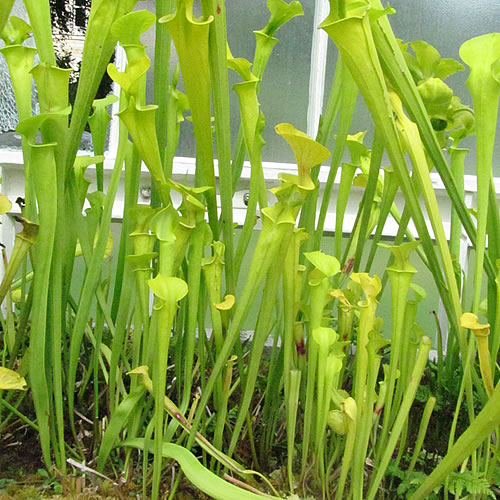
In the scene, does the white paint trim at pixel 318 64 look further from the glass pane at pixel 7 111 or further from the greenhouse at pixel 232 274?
the greenhouse at pixel 232 274

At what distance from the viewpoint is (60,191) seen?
1.16 ft

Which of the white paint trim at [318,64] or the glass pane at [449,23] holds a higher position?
the glass pane at [449,23]

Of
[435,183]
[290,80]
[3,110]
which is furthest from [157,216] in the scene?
[3,110]

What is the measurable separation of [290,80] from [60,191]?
4.88 ft

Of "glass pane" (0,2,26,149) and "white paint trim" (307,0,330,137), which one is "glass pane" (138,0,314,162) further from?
"glass pane" (0,2,26,149)

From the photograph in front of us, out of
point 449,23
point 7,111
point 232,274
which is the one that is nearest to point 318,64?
point 449,23

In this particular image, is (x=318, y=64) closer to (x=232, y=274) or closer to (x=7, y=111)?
(x=7, y=111)

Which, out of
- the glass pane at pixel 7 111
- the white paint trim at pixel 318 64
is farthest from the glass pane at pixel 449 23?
the glass pane at pixel 7 111

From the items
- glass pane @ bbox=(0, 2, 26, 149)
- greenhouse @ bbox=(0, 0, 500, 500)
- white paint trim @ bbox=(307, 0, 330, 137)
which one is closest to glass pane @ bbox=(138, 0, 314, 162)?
white paint trim @ bbox=(307, 0, 330, 137)

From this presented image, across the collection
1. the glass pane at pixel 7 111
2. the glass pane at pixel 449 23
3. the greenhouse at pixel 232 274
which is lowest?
the greenhouse at pixel 232 274

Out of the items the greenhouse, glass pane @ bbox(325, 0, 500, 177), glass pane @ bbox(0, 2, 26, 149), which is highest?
glass pane @ bbox(325, 0, 500, 177)

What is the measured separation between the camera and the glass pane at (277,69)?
1659 mm

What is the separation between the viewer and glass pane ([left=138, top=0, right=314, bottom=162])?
5.44 feet

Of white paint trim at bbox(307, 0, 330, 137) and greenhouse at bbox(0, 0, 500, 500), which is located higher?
white paint trim at bbox(307, 0, 330, 137)
